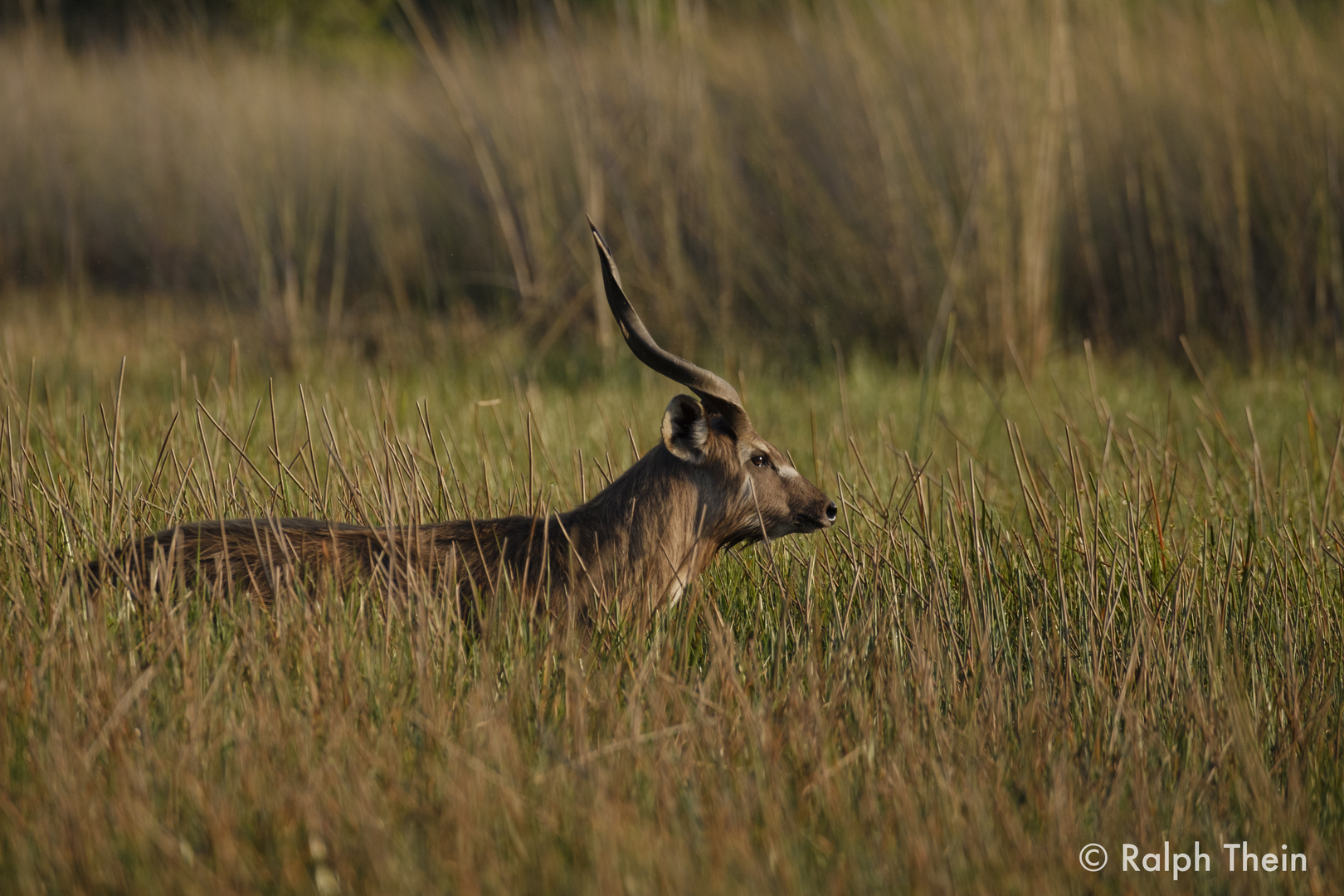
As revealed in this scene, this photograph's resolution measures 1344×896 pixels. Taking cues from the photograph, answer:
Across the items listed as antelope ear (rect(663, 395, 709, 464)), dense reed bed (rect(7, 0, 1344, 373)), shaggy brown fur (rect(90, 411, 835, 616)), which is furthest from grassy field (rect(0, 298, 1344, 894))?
dense reed bed (rect(7, 0, 1344, 373))

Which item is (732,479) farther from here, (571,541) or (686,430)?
(571,541)

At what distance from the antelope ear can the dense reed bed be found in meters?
3.87

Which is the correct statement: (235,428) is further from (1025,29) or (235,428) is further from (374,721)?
(1025,29)

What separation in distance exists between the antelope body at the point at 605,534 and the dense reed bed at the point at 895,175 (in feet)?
12.5

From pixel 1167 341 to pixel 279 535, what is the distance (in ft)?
23.4

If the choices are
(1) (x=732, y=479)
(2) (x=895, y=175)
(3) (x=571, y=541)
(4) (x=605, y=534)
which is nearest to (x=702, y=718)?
(3) (x=571, y=541)

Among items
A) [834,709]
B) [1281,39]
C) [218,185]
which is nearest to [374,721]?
[834,709]

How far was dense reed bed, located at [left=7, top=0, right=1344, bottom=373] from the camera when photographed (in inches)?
307

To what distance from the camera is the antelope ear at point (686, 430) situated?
3545 mm

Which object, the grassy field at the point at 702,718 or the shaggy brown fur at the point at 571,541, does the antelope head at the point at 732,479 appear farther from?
the grassy field at the point at 702,718

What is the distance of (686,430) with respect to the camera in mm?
3645

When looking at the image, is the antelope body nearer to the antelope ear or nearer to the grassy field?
the antelope ear

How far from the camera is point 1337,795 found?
8.83 ft

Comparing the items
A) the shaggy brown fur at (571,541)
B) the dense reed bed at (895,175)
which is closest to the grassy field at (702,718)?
the shaggy brown fur at (571,541)
